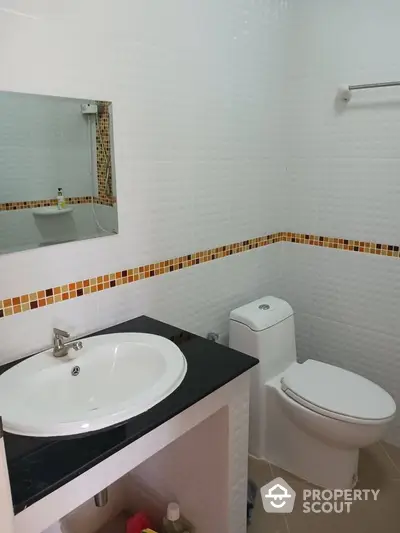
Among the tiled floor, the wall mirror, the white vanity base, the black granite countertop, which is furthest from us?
the tiled floor

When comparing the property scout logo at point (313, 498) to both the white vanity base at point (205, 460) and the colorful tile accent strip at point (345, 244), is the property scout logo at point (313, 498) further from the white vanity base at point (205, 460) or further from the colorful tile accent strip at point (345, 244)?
the colorful tile accent strip at point (345, 244)

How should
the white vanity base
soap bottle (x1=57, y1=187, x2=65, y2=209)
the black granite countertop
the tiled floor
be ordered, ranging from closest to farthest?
the black granite countertop → the white vanity base → soap bottle (x1=57, y1=187, x2=65, y2=209) → the tiled floor

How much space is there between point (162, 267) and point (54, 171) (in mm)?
553

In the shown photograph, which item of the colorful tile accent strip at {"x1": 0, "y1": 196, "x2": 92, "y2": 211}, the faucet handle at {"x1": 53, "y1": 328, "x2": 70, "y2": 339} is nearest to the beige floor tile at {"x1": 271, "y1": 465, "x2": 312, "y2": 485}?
the faucet handle at {"x1": 53, "y1": 328, "x2": 70, "y2": 339}

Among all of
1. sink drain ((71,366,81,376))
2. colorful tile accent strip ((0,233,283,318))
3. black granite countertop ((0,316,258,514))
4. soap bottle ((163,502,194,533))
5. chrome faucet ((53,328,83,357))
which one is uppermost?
colorful tile accent strip ((0,233,283,318))

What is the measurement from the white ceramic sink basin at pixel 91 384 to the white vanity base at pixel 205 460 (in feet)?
0.32

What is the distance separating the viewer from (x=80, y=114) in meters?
1.40

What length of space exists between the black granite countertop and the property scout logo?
858 mm

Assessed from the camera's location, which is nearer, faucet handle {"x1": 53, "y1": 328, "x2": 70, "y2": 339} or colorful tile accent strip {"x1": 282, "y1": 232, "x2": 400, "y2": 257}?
faucet handle {"x1": 53, "y1": 328, "x2": 70, "y2": 339}

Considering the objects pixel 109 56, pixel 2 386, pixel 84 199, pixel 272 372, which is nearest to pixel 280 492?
pixel 272 372

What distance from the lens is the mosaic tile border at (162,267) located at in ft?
4.39

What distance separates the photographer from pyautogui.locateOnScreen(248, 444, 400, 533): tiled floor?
5.63 ft

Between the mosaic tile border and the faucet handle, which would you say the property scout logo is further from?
the faucet handle

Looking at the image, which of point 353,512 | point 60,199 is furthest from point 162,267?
point 353,512
